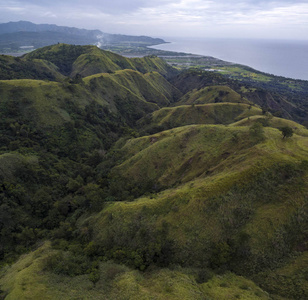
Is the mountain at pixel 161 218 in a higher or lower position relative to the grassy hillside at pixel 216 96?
lower

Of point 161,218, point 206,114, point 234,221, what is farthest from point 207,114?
point 161,218

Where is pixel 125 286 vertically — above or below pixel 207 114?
below

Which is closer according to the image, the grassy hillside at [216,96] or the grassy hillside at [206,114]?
the grassy hillside at [206,114]

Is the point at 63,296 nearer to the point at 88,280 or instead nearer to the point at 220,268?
the point at 88,280

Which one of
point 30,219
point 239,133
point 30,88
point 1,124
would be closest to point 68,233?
point 30,219

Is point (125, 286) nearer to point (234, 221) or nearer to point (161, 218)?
point (161, 218)

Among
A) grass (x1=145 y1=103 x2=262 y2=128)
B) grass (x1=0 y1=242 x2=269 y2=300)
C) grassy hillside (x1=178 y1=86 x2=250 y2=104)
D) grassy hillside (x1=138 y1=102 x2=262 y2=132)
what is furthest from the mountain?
grassy hillside (x1=178 y1=86 x2=250 y2=104)

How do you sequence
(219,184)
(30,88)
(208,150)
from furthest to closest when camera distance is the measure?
(30,88) → (208,150) → (219,184)

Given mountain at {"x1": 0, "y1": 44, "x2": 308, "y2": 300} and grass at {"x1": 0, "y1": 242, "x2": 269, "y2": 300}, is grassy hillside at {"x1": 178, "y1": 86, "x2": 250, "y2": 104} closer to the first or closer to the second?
mountain at {"x1": 0, "y1": 44, "x2": 308, "y2": 300}

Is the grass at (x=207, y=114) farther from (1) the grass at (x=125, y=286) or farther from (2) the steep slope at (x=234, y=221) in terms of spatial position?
(1) the grass at (x=125, y=286)

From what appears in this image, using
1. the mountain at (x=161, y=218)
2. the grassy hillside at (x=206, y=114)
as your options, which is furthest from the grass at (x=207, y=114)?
the mountain at (x=161, y=218)

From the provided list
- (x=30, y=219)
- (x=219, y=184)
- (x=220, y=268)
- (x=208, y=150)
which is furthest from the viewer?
(x=208, y=150)
